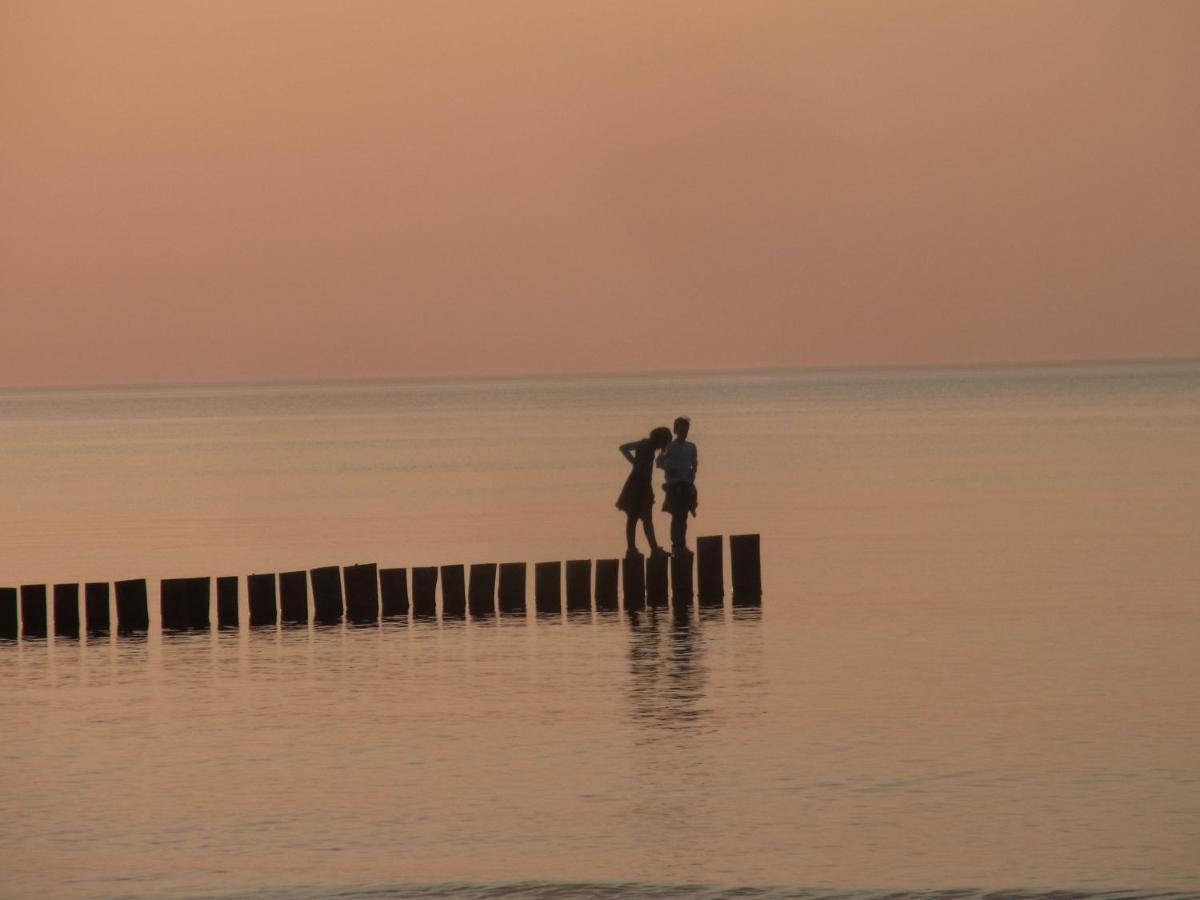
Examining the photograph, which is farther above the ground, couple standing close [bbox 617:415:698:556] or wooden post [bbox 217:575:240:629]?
couple standing close [bbox 617:415:698:556]

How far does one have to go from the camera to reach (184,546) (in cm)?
4291

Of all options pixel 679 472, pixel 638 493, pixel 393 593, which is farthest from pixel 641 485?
pixel 393 593

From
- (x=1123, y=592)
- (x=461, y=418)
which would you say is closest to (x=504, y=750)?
(x=1123, y=592)

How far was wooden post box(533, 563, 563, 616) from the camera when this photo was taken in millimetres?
26641

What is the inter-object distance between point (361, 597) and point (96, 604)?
327 cm

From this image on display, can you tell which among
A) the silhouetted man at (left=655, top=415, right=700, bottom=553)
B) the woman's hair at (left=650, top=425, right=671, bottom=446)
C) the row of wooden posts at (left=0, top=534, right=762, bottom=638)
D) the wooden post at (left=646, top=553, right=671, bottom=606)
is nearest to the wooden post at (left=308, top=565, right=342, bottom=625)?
the row of wooden posts at (left=0, top=534, right=762, bottom=638)

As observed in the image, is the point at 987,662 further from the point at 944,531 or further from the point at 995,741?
the point at 944,531

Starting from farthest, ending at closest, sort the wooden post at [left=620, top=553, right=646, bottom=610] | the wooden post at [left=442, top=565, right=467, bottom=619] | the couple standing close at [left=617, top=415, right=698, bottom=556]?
the wooden post at [left=620, top=553, right=646, bottom=610], the wooden post at [left=442, top=565, right=467, bottom=619], the couple standing close at [left=617, top=415, right=698, bottom=556]

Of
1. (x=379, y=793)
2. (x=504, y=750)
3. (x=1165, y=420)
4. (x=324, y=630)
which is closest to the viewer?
(x=379, y=793)

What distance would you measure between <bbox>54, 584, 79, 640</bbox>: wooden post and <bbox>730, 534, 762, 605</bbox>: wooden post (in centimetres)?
868

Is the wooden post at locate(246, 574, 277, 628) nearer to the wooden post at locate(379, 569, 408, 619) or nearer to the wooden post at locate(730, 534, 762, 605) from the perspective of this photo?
the wooden post at locate(379, 569, 408, 619)

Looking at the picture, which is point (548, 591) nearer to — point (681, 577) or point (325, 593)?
point (681, 577)

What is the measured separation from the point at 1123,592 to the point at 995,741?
12342 millimetres

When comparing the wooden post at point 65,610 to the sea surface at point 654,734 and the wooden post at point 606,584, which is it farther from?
the wooden post at point 606,584
